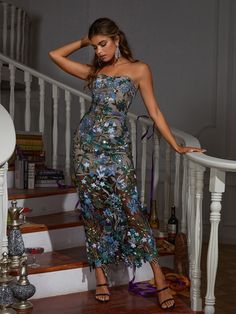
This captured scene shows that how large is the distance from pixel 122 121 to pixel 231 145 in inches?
95.4

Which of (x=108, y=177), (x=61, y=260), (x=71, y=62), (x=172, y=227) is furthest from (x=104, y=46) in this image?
(x=172, y=227)

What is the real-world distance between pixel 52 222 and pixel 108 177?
78 centimetres

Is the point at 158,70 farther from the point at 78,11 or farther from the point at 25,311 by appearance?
the point at 25,311

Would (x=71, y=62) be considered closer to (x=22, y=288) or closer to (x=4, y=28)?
(x=22, y=288)

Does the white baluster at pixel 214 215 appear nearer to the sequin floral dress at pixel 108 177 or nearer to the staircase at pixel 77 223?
the staircase at pixel 77 223

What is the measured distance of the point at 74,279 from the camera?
3.08 meters

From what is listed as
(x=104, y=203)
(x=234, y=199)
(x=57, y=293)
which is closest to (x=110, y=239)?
(x=104, y=203)

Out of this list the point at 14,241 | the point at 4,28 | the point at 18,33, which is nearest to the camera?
the point at 14,241

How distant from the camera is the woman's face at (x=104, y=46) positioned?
2.74 m

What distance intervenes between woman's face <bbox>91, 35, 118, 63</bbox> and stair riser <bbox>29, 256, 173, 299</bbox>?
1124mm

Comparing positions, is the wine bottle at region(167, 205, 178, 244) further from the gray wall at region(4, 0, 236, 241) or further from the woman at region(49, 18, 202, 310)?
the gray wall at region(4, 0, 236, 241)

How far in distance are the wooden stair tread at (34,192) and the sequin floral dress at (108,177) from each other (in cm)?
86

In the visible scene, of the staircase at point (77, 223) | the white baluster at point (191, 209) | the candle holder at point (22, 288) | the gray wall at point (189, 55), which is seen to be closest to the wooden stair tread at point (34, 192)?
the staircase at point (77, 223)

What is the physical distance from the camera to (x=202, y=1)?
5219 mm
